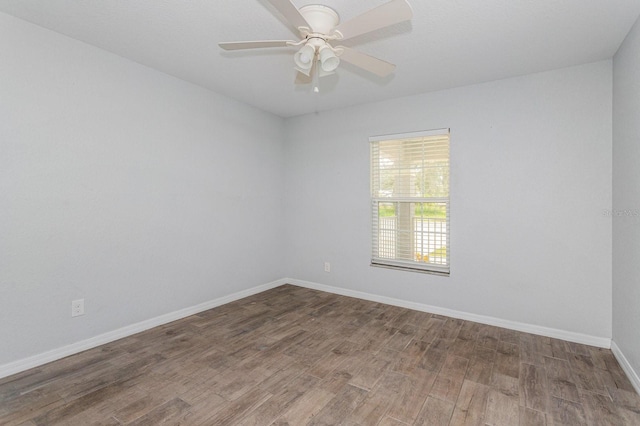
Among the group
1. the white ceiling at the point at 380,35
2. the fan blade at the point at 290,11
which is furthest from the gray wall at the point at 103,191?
the fan blade at the point at 290,11

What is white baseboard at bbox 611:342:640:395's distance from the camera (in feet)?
6.79

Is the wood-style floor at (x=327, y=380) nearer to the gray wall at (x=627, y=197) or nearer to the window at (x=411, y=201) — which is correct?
the gray wall at (x=627, y=197)

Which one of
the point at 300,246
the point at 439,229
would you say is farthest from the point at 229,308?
the point at 439,229

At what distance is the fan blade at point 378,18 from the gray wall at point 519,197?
1.99 m

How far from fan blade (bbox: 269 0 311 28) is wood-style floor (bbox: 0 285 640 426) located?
226cm

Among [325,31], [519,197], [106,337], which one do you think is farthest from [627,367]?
[106,337]

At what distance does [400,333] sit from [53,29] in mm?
3896

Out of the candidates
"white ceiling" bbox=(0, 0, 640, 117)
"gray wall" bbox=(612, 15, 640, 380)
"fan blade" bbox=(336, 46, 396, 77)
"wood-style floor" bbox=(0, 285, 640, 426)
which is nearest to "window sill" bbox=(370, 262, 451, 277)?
"wood-style floor" bbox=(0, 285, 640, 426)

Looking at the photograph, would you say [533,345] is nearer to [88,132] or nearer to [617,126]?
[617,126]

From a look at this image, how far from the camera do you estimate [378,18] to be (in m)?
1.67

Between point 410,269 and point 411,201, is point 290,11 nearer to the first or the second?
point 411,201

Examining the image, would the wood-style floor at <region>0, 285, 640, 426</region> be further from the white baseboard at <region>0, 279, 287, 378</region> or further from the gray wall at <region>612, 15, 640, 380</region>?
the gray wall at <region>612, 15, 640, 380</region>

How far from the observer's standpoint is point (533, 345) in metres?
2.74

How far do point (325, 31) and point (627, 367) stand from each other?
3.20 meters
